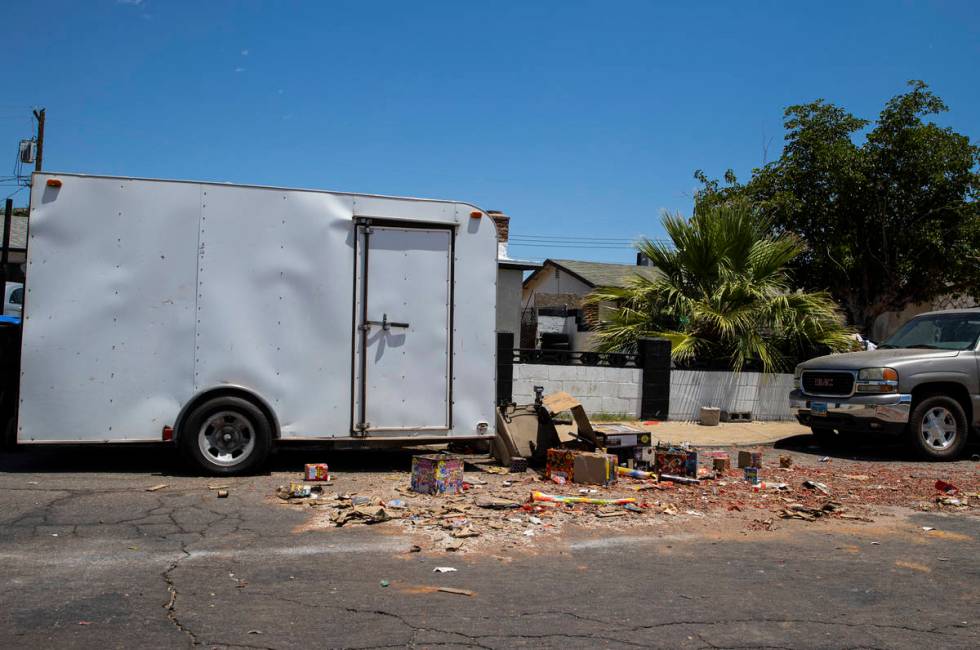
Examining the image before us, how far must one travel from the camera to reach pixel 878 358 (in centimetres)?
1098

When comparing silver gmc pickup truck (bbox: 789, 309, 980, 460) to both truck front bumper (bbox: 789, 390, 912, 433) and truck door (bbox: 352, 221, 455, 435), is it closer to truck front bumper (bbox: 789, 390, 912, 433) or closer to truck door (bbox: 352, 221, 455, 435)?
truck front bumper (bbox: 789, 390, 912, 433)

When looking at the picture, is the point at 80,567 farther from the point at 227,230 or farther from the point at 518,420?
the point at 518,420

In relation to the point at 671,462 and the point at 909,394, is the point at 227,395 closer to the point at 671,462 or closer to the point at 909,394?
the point at 671,462

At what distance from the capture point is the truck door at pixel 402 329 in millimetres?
8391

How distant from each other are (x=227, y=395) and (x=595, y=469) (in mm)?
3683

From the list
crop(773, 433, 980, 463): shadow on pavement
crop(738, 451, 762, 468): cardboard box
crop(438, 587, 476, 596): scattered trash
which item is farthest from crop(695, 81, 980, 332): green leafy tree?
crop(438, 587, 476, 596): scattered trash

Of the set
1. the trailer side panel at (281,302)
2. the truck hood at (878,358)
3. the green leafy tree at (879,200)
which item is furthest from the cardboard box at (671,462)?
the green leafy tree at (879,200)

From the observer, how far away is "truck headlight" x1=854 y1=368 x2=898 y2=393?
10570 mm

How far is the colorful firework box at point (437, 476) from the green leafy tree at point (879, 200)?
12620 mm

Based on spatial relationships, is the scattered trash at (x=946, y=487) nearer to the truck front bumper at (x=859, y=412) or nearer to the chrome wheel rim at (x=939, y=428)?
the truck front bumper at (x=859, y=412)

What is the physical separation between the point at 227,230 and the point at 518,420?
12.1 ft

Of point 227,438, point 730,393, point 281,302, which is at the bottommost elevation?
point 227,438

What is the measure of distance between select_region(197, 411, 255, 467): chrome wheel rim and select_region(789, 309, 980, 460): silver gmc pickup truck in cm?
748

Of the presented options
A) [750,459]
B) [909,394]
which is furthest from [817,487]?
[909,394]
